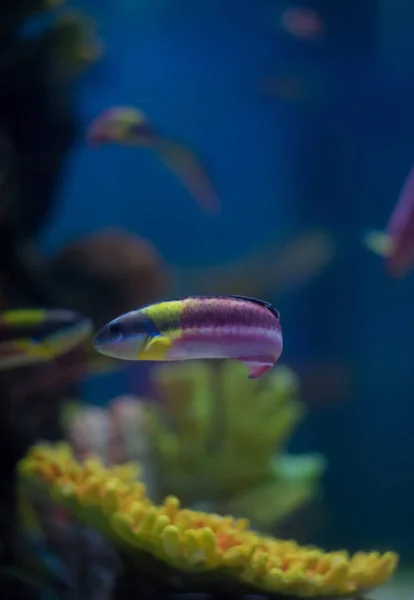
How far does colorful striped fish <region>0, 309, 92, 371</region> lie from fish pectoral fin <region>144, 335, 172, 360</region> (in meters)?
0.67

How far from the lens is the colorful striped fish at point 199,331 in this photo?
2.77ft

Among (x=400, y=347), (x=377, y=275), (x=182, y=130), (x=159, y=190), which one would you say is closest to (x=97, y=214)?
(x=159, y=190)

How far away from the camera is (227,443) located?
6.07 feet


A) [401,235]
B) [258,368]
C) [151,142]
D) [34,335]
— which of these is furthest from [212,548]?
[151,142]

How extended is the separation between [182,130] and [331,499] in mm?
1611

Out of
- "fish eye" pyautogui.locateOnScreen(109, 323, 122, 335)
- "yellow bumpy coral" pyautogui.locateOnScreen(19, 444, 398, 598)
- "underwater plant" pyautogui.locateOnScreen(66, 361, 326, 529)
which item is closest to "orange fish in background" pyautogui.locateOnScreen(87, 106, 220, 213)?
"underwater plant" pyautogui.locateOnScreen(66, 361, 326, 529)

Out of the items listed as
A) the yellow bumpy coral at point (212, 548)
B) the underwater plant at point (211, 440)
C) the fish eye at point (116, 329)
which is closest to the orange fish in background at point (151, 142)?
the underwater plant at point (211, 440)

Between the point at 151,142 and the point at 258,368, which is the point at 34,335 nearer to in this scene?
the point at 258,368

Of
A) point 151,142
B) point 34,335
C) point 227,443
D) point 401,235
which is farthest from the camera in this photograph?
point 151,142

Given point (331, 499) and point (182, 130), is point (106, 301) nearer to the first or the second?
point (182, 130)

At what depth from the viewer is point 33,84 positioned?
7.54 feet

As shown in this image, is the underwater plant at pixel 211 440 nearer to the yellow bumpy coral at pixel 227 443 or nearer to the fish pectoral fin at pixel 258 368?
the yellow bumpy coral at pixel 227 443

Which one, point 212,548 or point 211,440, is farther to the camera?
point 211,440

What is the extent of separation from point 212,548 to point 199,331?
1.71 feet
